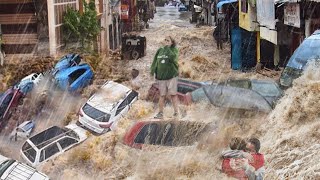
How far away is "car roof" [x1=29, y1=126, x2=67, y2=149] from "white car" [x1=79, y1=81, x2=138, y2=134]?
0.62 m

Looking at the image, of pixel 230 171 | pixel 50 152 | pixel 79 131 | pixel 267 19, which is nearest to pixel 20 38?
pixel 267 19

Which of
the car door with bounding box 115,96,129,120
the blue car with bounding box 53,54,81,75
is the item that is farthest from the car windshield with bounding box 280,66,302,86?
the blue car with bounding box 53,54,81,75

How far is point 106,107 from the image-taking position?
11.7 metres

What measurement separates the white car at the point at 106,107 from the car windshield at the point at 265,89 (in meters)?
2.74

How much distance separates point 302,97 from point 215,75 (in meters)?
7.29

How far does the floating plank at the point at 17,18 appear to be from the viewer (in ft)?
60.6

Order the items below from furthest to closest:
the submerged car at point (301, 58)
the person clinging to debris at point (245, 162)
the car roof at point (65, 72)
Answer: the car roof at point (65, 72) < the submerged car at point (301, 58) < the person clinging to debris at point (245, 162)

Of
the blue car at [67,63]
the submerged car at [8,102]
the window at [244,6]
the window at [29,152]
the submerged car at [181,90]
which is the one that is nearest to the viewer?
the window at [29,152]

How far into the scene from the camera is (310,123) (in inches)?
357

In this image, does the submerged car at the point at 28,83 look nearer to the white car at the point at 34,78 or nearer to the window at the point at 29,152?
the white car at the point at 34,78

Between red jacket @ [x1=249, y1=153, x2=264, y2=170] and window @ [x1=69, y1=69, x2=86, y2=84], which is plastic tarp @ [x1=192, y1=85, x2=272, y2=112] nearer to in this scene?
red jacket @ [x1=249, y1=153, x2=264, y2=170]

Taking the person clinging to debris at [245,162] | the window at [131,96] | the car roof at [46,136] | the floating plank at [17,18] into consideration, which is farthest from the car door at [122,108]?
the floating plank at [17,18]

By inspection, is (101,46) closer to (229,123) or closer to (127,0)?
(127,0)

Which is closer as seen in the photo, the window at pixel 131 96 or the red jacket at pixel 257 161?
the red jacket at pixel 257 161
